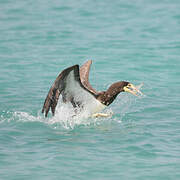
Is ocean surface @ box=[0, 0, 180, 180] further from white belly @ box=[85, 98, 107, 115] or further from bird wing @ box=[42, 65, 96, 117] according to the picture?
bird wing @ box=[42, 65, 96, 117]

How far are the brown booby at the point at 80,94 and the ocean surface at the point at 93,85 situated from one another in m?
0.27

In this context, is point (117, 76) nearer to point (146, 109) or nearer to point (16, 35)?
point (146, 109)

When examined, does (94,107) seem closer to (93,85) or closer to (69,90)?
(69,90)

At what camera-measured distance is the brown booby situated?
1012 centimetres

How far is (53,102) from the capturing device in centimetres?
1026

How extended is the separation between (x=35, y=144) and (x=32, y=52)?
7695 mm

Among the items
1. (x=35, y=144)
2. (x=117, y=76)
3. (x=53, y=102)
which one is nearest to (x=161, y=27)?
(x=117, y=76)

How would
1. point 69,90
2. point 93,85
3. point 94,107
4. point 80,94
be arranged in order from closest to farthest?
point 69,90 < point 80,94 < point 94,107 < point 93,85

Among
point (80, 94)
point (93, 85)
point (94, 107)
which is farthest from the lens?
point (93, 85)

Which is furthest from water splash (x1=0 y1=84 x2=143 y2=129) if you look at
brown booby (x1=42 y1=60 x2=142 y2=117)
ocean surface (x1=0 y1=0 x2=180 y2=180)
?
brown booby (x1=42 y1=60 x2=142 y2=117)

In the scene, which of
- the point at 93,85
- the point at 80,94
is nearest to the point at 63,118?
the point at 80,94

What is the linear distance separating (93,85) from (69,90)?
3.62 m

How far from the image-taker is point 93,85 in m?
14.1

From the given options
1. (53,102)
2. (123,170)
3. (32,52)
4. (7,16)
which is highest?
(7,16)
